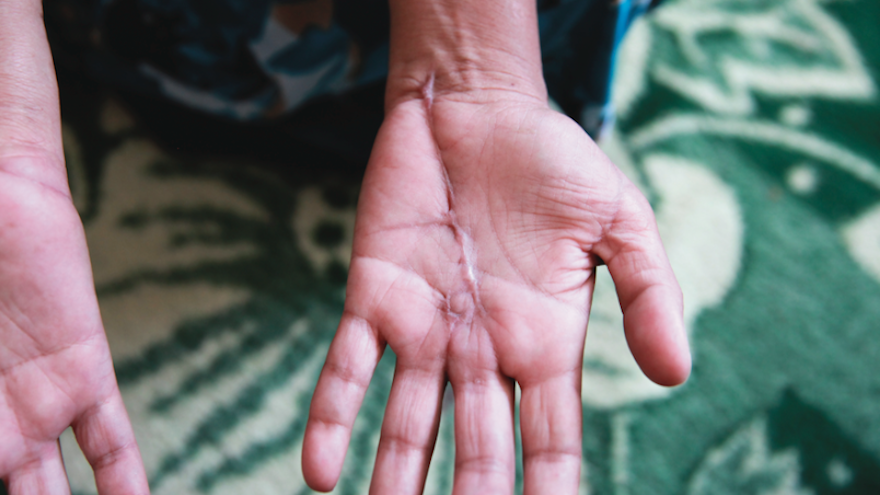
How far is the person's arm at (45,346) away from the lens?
0.53 meters

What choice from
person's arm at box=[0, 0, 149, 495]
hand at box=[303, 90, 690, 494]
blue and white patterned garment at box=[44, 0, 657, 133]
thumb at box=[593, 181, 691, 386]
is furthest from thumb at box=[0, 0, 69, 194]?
thumb at box=[593, 181, 691, 386]

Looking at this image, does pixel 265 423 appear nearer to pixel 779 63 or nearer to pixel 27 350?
pixel 27 350

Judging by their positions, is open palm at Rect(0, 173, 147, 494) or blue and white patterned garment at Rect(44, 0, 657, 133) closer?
open palm at Rect(0, 173, 147, 494)

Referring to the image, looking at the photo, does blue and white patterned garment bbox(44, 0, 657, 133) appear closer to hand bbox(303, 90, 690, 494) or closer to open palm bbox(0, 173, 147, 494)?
hand bbox(303, 90, 690, 494)

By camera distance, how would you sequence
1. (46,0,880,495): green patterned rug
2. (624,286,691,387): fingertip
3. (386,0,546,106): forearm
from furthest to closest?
(46,0,880,495): green patterned rug
(386,0,546,106): forearm
(624,286,691,387): fingertip

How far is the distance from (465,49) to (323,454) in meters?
0.51

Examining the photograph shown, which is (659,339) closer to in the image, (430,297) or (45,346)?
(430,297)

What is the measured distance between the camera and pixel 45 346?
1.78 ft

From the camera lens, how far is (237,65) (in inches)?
32.7

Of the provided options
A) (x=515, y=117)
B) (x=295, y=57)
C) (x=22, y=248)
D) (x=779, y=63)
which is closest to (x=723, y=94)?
(x=779, y=63)

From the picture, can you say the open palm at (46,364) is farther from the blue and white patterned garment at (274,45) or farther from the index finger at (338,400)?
the blue and white patterned garment at (274,45)

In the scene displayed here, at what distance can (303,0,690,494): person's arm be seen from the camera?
0.53 meters

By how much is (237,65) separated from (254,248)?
0.98 feet

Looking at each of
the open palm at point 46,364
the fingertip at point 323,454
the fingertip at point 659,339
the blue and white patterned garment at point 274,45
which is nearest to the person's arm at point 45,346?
the open palm at point 46,364
